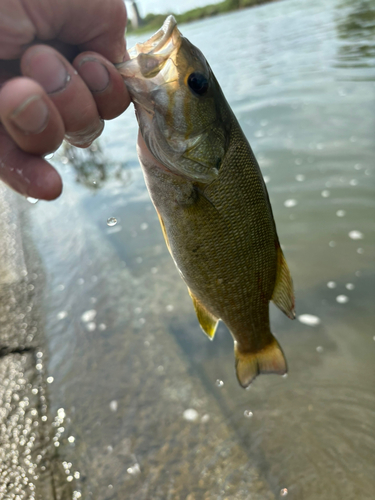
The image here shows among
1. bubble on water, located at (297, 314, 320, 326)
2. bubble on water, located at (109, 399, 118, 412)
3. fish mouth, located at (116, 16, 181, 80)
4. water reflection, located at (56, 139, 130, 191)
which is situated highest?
fish mouth, located at (116, 16, 181, 80)

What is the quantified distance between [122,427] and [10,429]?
2.63 ft

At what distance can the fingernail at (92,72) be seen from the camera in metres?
1.14

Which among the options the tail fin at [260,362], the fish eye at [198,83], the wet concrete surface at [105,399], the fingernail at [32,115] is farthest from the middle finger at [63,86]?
the wet concrete surface at [105,399]

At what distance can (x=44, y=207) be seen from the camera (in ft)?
21.0

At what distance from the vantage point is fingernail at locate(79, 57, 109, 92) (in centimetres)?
114

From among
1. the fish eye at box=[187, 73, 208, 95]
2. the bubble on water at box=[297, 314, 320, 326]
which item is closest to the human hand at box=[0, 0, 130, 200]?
the fish eye at box=[187, 73, 208, 95]

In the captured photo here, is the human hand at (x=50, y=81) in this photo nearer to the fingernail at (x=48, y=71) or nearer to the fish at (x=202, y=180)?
the fingernail at (x=48, y=71)

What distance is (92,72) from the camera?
1.14m

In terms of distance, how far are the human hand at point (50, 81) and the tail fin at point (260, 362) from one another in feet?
5.01

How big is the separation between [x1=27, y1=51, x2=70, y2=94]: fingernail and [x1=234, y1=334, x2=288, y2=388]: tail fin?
166cm

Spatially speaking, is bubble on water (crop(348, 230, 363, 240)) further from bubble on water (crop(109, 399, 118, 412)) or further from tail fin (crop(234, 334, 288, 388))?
bubble on water (crop(109, 399, 118, 412))

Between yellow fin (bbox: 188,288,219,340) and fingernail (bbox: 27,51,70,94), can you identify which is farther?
yellow fin (bbox: 188,288,219,340)

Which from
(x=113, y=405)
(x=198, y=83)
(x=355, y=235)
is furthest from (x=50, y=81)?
(x=355, y=235)

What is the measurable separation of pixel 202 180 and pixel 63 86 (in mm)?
633
